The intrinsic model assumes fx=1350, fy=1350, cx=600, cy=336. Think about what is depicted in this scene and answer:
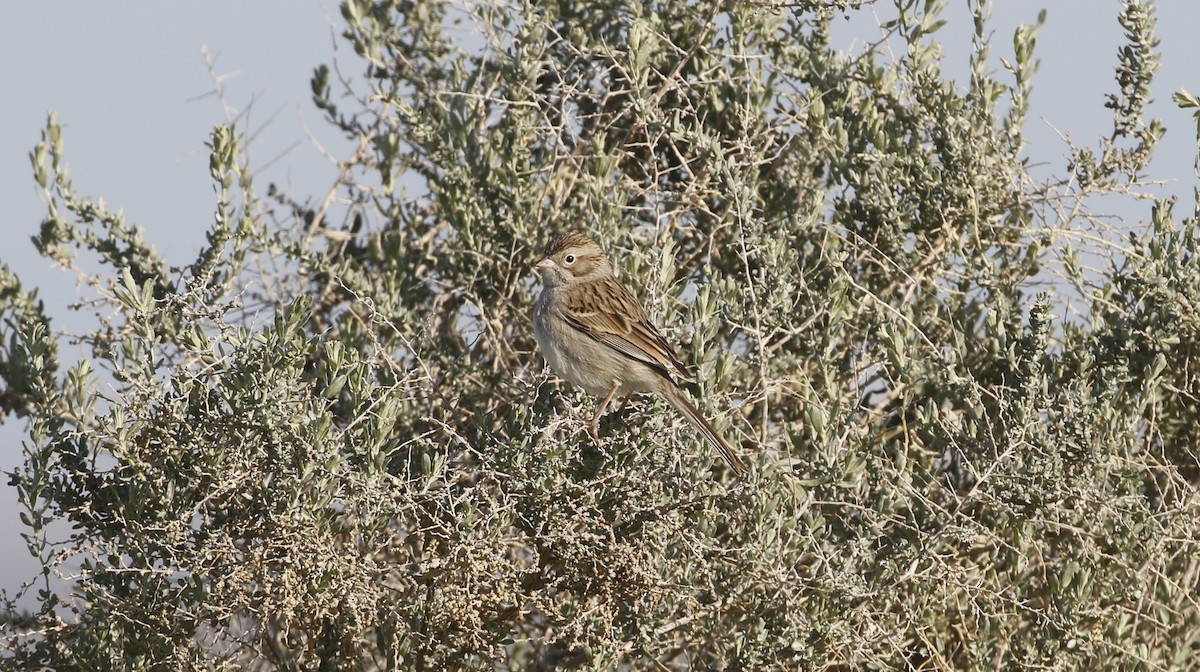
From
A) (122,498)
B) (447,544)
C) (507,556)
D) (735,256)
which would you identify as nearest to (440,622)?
A: (447,544)

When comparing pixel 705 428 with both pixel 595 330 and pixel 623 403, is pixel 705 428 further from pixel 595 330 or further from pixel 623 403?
pixel 595 330

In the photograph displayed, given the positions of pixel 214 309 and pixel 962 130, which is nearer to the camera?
pixel 214 309

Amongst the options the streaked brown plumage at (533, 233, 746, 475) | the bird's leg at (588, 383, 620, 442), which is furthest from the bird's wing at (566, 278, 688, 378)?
the bird's leg at (588, 383, 620, 442)

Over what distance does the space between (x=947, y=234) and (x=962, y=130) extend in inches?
18.5

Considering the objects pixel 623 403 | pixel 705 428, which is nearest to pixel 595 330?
pixel 623 403

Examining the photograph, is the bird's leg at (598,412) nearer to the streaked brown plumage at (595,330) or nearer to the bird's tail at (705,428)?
the streaked brown plumage at (595,330)

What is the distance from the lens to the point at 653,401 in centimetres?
570

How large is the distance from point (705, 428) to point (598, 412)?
0.62 meters

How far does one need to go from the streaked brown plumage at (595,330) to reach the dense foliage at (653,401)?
16 centimetres

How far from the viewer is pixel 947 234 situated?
20.1ft

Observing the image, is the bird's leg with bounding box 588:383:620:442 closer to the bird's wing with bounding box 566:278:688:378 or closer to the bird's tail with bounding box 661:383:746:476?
the bird's wing with bounding box 566:278:688:378

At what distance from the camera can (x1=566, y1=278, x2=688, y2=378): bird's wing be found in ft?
19.3

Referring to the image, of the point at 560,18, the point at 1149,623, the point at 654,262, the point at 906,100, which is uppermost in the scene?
the point at 560,18

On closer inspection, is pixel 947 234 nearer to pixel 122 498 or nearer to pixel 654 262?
pixel 654 262
